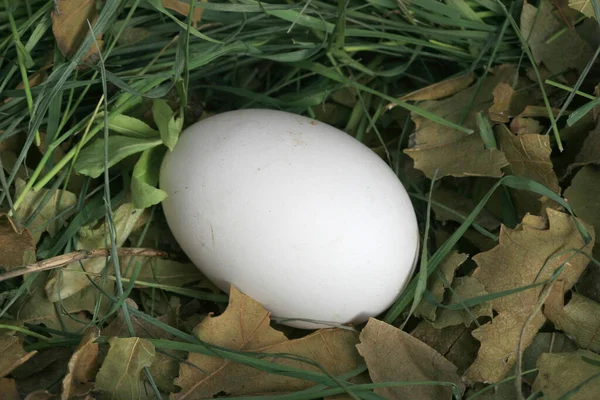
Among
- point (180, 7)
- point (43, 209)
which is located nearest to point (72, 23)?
point (180, 7)

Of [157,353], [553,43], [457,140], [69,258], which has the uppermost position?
[553,43]

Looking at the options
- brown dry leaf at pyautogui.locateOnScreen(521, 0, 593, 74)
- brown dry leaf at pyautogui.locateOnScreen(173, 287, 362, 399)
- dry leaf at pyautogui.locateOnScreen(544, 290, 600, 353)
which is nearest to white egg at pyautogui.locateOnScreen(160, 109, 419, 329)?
brown dry leaf at pyautogui.locateOnScreen(173, 287, 362, 399)

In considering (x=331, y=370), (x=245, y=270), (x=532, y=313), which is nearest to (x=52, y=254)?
(x=245, y=270)

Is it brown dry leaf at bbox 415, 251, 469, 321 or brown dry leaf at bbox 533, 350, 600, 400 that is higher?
brown dry leaf at bbox 415, 251, 469, 321

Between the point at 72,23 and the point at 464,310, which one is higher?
the point at 72,23

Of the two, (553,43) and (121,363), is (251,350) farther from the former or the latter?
(553,43)

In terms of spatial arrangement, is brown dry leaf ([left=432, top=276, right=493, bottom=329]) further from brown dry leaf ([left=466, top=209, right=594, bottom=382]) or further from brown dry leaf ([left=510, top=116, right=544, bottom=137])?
brown dry leaf ([left=510, top=116, right=544, bottom=137])
